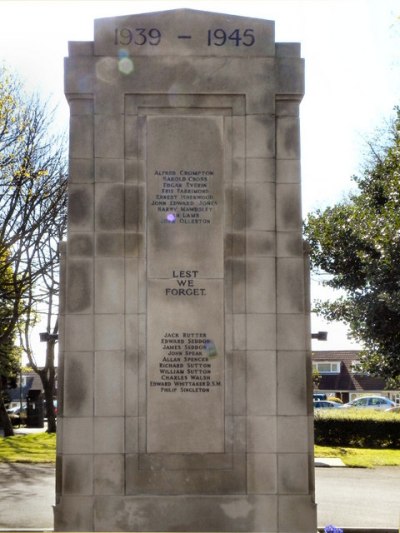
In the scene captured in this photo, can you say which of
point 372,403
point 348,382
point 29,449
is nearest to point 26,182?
point 29,449

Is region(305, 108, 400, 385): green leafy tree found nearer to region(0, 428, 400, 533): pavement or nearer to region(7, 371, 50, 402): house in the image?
region(0, 428, 400, 533): pavement

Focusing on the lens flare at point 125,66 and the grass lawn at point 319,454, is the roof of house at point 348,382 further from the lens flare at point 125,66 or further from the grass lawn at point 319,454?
the lens flare at point 125,66

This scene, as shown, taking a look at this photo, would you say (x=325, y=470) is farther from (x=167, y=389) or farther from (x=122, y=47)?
(x=122, y=47)

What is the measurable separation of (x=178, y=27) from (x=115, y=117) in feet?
5.75

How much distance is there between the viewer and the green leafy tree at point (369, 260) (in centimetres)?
2936

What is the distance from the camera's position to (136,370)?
12320mm

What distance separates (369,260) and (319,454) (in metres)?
7.91

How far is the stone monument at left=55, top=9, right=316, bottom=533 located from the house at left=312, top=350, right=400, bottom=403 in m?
76.1

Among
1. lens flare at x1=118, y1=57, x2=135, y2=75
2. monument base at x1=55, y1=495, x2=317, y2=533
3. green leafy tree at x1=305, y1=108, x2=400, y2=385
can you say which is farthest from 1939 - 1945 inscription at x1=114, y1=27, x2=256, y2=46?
green leafy tree at x1=305, y1=108, x2=400, y2=385

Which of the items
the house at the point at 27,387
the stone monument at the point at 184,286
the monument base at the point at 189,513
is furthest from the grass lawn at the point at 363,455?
the house at the point at 27,387

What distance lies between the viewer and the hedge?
37.5m

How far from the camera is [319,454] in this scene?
32.2 m

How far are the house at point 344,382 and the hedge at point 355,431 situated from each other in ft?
161

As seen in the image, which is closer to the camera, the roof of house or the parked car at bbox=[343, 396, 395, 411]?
the parked car at bbox=[343, 396, 395, 411]
